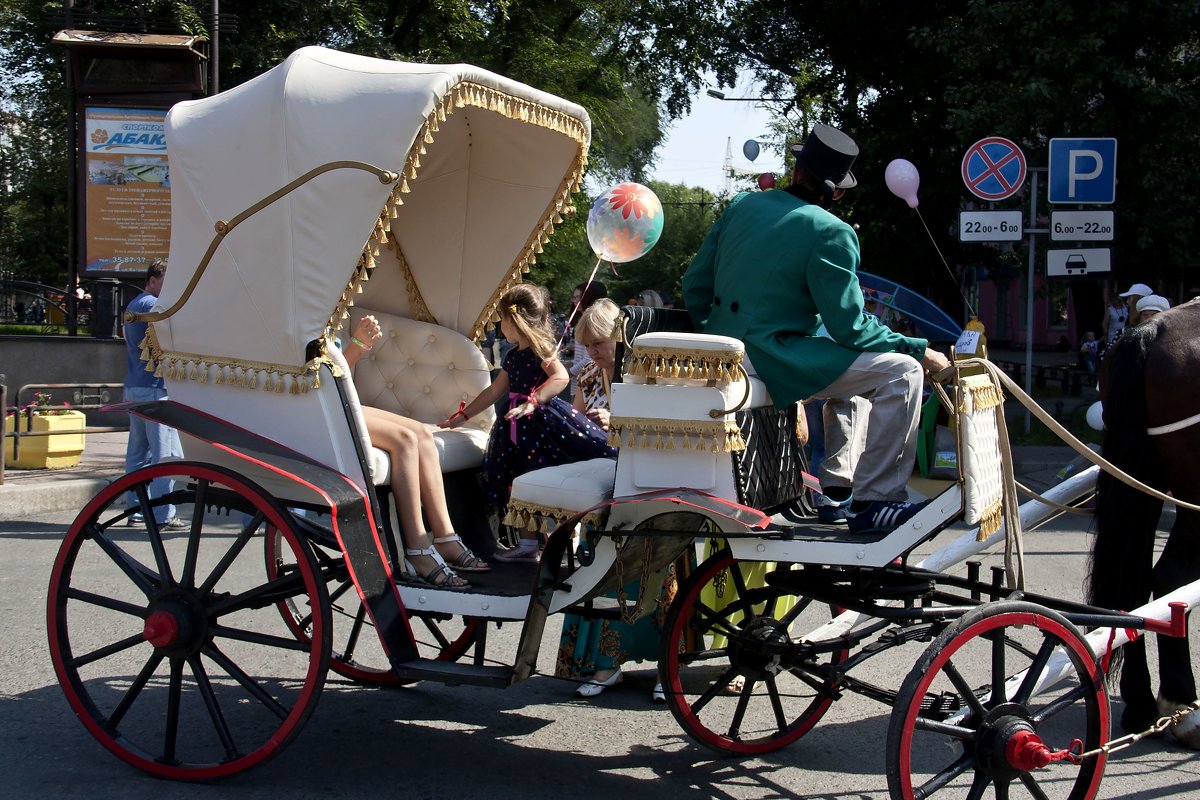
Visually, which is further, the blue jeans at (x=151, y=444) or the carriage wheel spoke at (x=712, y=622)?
the blue jeans at (x=151, y=444)

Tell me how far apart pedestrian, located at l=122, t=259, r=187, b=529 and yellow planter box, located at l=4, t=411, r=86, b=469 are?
88.8 inches

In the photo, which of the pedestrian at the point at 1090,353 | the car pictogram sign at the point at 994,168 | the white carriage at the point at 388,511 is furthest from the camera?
the pedestrian at the point at 1090,353

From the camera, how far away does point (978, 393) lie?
3676 millimetres

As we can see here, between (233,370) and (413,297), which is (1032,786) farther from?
(413,297)

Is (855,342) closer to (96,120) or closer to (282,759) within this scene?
(282,759)

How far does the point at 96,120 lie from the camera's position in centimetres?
1418

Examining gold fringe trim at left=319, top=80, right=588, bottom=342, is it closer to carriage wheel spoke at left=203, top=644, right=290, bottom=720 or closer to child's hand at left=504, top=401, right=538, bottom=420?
child's hand at left=504, top=401, right=538, bottom=420

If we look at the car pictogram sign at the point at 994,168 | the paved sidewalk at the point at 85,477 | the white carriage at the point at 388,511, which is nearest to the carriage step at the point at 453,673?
the white carriage at the point at 388,511

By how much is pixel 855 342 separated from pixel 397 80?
6.19 ft

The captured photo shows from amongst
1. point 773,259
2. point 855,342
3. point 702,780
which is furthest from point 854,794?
point 773,259

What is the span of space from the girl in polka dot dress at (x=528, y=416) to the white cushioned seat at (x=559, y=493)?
53 centimetres

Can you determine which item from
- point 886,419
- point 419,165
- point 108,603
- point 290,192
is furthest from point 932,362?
point 108,603

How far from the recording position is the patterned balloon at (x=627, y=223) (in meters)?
7.14

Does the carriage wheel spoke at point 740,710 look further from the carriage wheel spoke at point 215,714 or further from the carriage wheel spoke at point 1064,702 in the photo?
the carriage wheel spoke at point 215,714
